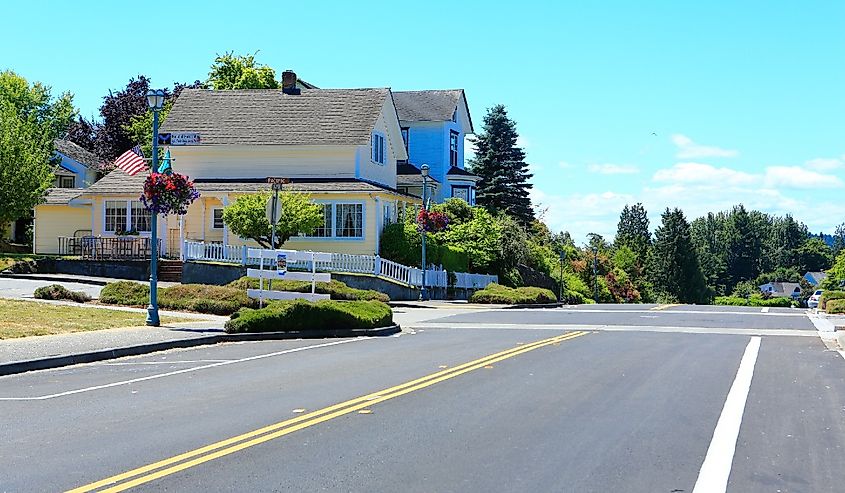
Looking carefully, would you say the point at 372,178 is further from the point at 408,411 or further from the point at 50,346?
the point at 408,411

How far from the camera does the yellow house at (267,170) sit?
45000mm

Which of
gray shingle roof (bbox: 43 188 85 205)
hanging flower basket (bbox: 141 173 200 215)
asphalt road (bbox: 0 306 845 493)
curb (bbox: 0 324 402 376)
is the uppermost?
gray shingle roof (bbox: 43 188 85 205)

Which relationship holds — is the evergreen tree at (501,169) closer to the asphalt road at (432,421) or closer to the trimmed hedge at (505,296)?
the trimmed hedge at (505,296)

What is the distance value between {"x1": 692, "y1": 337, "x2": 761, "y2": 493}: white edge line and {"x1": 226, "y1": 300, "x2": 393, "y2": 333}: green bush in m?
10.1

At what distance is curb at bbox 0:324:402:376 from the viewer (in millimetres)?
15949

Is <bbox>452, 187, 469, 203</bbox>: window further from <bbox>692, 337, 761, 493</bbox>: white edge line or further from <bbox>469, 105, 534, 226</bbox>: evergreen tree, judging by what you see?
<bbox>692, 337, 761, 493</bbox>: white edge line

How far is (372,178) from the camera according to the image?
49.5 m

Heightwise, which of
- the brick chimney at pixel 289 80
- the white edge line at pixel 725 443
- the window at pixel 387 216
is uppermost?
the brick chimney at pixel 289 80

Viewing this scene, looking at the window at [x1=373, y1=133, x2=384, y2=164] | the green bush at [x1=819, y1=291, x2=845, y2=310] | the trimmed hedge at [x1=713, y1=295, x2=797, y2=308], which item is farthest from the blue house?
the trimmed hedge at [x1=713, y1=295, x2=797, y2=308]

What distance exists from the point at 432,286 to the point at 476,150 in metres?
33.6

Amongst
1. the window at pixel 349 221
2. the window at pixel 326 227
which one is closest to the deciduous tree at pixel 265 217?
the window at pixel 349 221

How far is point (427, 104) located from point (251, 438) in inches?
2165

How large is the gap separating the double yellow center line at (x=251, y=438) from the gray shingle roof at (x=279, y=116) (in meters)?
33.8

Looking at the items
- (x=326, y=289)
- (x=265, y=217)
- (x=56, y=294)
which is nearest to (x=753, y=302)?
A: (x=265, y=217)
